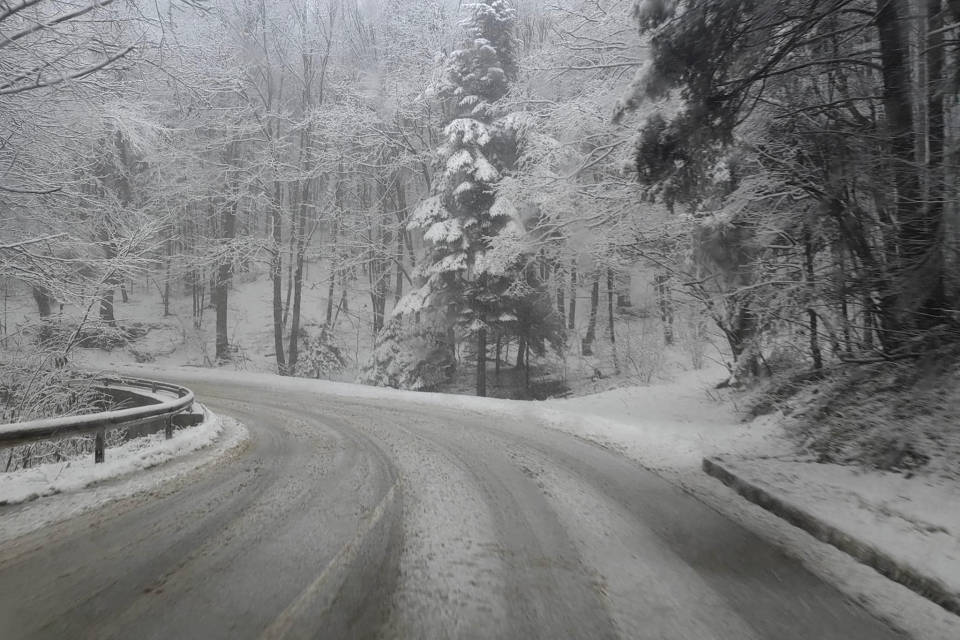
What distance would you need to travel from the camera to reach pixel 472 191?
17.2 meters

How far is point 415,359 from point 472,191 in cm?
586

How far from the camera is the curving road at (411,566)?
3.09 m

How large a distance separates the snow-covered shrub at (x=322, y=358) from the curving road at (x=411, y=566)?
17029mm

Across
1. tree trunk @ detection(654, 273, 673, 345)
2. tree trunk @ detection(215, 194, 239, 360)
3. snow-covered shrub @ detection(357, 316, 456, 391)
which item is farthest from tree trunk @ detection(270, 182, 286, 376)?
tree trunk @ detection(654, 273, 673, 345)

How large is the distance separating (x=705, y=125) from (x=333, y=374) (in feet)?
67.8

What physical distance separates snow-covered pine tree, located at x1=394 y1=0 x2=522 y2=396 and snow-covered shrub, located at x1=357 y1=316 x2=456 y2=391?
0.96m

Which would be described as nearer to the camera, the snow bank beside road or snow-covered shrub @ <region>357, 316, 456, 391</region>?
the snow bank beside road

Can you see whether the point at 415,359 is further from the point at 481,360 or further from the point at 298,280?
the point at 298,280

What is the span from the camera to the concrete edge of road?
3516mm

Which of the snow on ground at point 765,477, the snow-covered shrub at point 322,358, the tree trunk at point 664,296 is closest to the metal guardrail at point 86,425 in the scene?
the snow on ground at point 765,477

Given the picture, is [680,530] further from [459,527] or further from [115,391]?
[115,391]

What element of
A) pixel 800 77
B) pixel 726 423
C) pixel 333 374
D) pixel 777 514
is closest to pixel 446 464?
pixel 777 514

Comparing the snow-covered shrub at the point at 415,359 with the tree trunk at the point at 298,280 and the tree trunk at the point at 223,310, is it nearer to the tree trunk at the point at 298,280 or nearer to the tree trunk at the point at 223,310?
the tree trunk at the point at 298,280

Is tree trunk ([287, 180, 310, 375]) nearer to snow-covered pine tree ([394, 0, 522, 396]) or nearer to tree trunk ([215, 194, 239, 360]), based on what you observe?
tree trunk ([215, 194, 239, 360])
